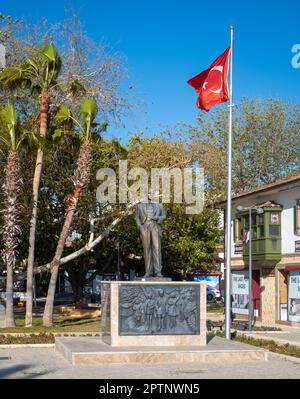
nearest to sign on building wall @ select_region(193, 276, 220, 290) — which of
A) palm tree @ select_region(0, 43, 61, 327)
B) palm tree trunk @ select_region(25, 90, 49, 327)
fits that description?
palm tree trunk @ select_region(25, 90, 49, 327)

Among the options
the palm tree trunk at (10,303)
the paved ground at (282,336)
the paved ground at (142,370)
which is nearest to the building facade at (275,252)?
the paved ground at (282,336)

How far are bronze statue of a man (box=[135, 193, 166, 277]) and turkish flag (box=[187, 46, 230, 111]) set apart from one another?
5.33m

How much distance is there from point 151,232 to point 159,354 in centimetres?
394

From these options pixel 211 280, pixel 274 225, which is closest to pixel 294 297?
pixel 274 225

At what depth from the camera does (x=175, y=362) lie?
54.7ft

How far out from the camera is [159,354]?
16719mm

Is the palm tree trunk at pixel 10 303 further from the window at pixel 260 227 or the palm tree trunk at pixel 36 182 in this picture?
the window at pixel 260 227

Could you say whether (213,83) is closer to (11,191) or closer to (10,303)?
(11,191)

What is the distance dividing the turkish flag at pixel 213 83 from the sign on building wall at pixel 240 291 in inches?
636

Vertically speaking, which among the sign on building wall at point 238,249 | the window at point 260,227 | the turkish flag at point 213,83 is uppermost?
the turkish flag at point 213,83

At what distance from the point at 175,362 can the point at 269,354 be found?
345 cm

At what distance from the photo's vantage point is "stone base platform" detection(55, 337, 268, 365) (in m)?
16.4

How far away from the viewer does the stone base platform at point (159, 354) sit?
16406 millimetres
